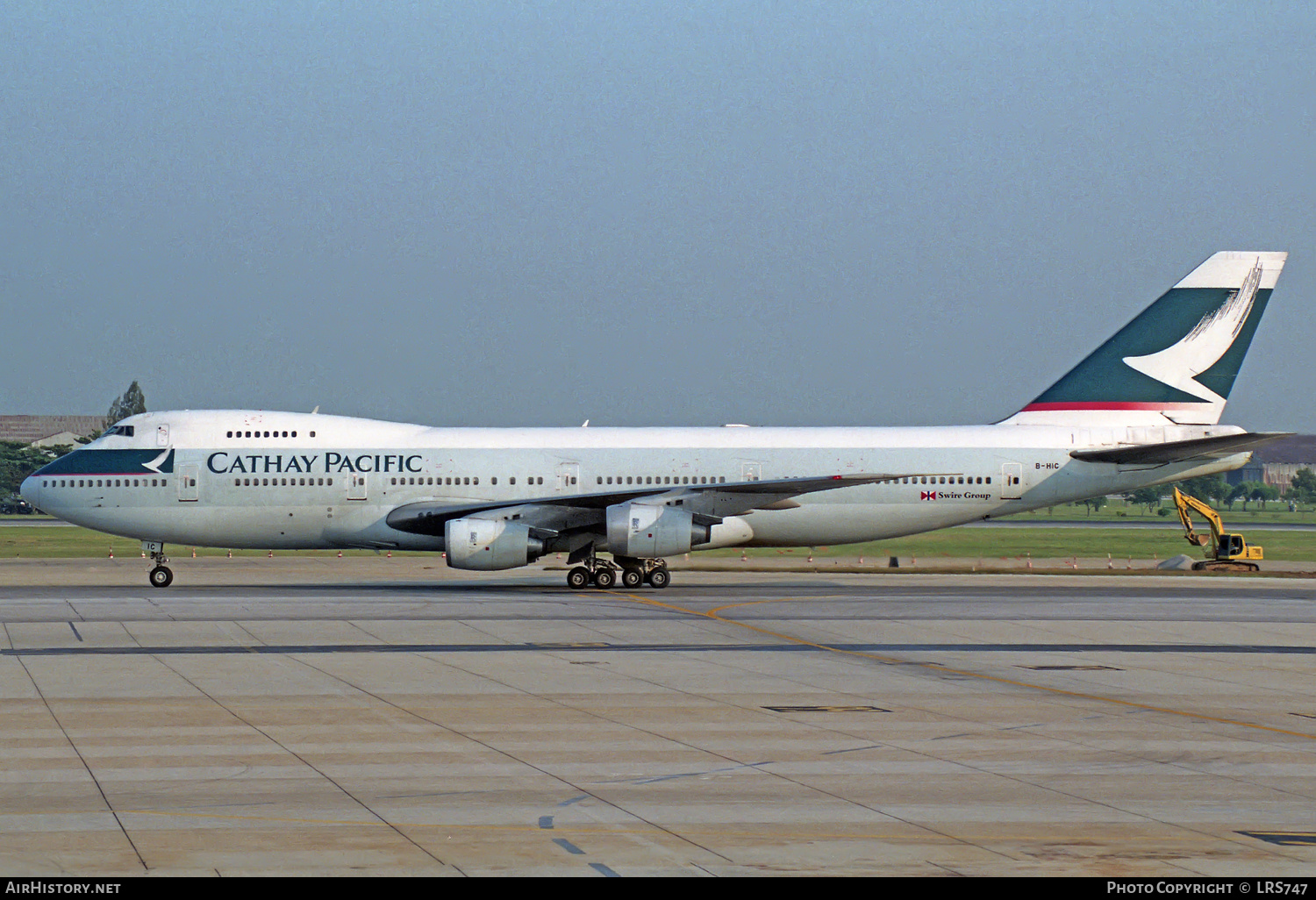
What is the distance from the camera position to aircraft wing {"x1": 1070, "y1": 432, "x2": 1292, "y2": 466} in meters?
39.2

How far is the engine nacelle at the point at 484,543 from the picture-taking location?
119 feet

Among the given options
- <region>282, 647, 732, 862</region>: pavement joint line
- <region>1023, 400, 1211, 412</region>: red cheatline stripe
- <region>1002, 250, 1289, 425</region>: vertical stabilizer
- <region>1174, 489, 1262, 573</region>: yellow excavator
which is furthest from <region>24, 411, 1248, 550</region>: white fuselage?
<region>282, 647, 732, 862</region>: pavement joint line

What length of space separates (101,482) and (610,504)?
14.3m

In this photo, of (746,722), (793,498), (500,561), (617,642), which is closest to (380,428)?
(500,561)

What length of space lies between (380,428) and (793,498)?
1219 cm

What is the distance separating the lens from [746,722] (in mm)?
15625

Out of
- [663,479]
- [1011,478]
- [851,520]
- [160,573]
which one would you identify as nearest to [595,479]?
[663,479]

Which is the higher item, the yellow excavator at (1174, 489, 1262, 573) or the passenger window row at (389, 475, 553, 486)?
the passenger window row at (389, 475, 553, 486)

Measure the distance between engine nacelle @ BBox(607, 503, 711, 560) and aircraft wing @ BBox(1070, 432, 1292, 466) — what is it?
490 inches

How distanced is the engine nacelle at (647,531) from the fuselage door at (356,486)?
719cm

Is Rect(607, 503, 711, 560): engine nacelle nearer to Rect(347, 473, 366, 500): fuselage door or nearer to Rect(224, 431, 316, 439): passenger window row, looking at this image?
Rect(347, 473, 366, 500): fuselage door

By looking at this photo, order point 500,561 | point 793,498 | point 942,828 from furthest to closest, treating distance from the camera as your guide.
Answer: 1. point 793,498
2. point 500,561
3. point 942,828

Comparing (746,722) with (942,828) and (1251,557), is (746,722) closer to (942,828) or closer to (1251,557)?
(942,828)

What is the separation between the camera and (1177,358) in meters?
42.8
